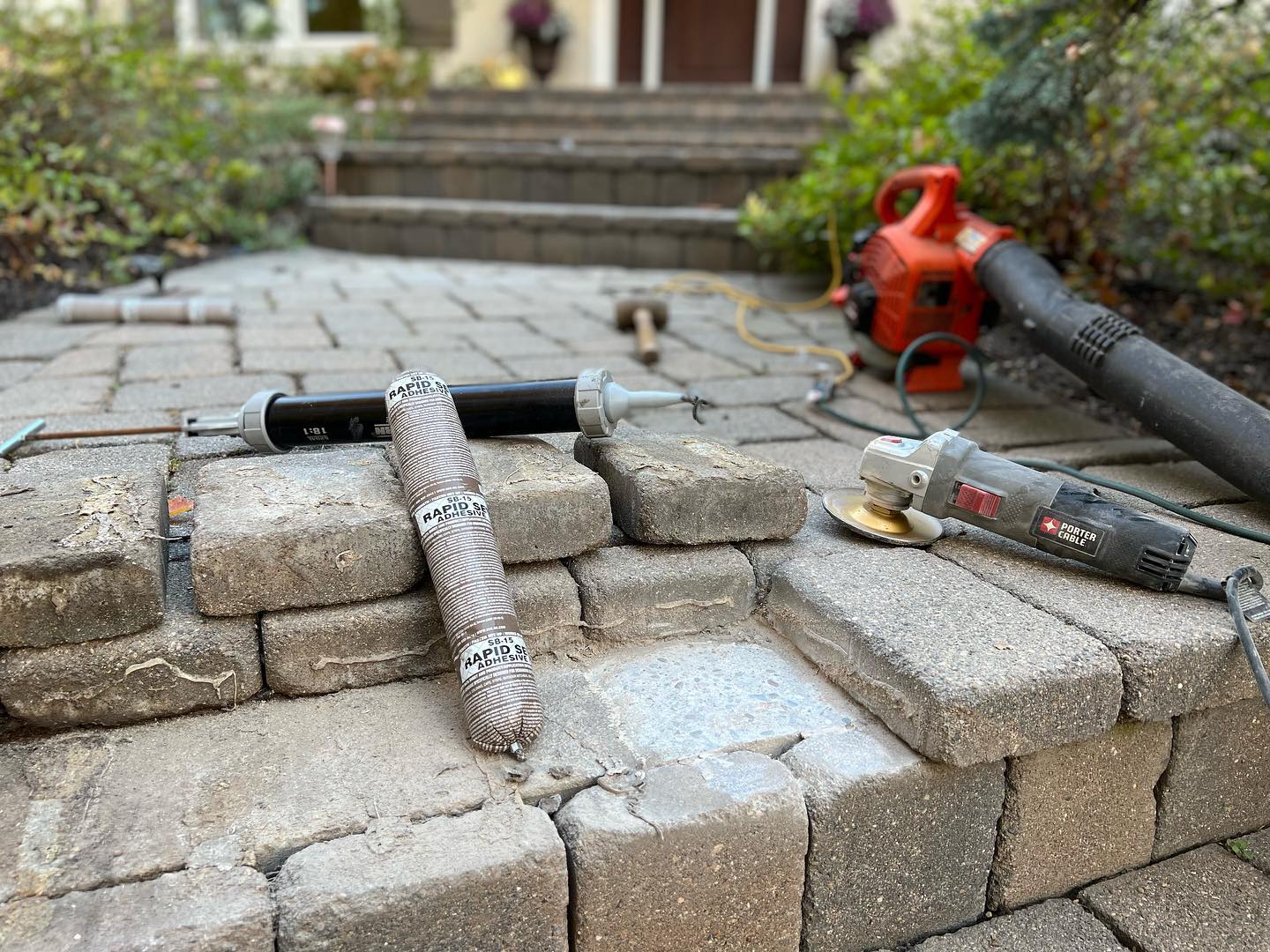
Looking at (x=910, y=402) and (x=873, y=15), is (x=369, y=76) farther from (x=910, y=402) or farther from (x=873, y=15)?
(x=910, y=402)

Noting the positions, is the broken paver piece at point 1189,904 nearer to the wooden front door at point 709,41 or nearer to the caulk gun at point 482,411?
the caulk gun at point 482,411

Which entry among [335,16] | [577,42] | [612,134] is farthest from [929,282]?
[335,16]

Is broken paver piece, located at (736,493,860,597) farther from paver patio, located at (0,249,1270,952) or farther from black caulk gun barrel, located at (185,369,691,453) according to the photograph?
black caulk gun barrel, located at (185,369,691,453)

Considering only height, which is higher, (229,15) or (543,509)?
(229,15)

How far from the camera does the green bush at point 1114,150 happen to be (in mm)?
3008

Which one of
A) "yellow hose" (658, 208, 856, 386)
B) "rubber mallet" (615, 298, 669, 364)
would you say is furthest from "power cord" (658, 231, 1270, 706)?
"rubber mallet" (615, 298, 669, 364)

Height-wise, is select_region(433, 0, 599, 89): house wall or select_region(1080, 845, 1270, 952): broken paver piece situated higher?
select_region(433, 0, 599, 89): house wall

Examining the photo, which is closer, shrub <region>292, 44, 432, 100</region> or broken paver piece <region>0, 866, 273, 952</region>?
broken paver piece <region>0, 866, 273, 952</region>

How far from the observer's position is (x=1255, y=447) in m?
1.86

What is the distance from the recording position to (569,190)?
609 cm

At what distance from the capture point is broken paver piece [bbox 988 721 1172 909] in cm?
144

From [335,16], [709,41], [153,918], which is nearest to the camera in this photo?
[153,918]

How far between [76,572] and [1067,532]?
5.02ft

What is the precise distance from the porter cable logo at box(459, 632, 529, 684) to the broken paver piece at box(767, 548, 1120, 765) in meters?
Answer: 0.52
